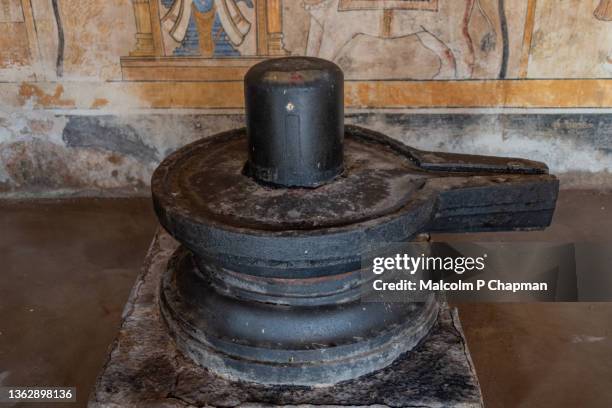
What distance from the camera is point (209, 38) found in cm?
351

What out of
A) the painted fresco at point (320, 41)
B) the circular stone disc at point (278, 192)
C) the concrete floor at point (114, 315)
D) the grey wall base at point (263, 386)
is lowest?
the concrete floor at point (114, 315)

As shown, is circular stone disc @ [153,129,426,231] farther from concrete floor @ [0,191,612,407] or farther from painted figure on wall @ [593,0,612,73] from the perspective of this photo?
painted figure on wall @ [593,0,612,73]

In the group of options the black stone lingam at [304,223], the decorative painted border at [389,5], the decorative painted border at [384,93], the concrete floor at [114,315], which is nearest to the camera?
the black stone lingam at [304,223]

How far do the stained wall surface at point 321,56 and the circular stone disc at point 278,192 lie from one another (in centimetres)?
167

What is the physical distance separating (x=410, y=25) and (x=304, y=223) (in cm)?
228

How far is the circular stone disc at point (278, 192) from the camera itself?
1562 millimetres

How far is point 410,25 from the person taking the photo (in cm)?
346

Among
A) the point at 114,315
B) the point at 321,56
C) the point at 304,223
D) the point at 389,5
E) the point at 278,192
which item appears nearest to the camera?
the point at 304,223

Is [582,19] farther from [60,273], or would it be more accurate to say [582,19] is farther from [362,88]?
[60,273]

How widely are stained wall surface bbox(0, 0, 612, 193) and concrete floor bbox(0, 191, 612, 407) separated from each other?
1.39 ft

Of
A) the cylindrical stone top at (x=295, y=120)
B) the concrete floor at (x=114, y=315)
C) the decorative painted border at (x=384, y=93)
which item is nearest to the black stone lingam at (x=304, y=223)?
the cylindrical stone top at (x=295, y=120)

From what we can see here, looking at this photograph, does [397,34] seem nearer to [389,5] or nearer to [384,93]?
[389,5]

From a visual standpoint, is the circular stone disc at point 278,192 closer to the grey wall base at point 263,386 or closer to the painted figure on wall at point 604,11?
the grey wall base at point 263,386

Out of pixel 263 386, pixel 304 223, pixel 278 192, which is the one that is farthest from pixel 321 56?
pixel 263 386
